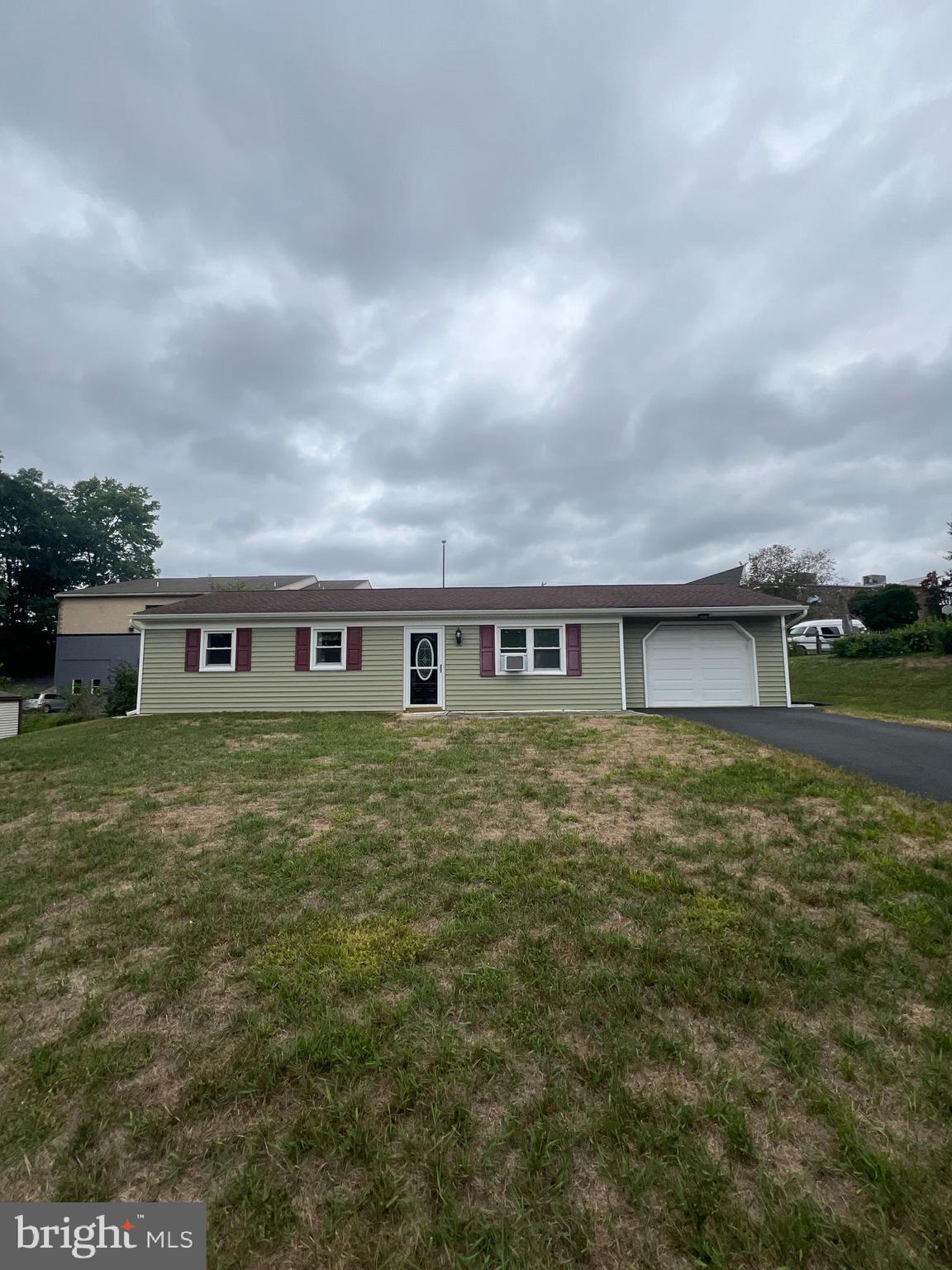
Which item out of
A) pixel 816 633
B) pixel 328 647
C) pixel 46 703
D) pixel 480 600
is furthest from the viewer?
pixel 816 633

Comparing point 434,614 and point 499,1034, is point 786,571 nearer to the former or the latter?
point 434,614

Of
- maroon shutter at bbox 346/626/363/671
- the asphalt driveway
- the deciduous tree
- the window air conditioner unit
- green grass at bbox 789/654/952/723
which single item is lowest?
the asphalt driveway

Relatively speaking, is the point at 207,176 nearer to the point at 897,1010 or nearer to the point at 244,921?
the point at 244,921

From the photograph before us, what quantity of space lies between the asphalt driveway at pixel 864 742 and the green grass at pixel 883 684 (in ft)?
16.9

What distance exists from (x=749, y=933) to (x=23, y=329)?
26.8 metres

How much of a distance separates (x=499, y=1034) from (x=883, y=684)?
2068 centimetres

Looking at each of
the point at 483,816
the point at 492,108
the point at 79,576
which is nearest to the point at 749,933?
the point at 483,816

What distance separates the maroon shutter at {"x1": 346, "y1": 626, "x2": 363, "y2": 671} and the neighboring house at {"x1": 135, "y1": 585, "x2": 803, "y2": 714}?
25 mm

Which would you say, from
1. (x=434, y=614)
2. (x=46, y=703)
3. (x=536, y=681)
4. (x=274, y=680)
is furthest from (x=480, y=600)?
(x=46, y=703)

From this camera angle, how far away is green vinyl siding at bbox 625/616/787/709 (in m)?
13.5

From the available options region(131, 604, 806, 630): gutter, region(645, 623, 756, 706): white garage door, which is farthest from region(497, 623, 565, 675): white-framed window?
region(645, 623, 756, 706): white garage door

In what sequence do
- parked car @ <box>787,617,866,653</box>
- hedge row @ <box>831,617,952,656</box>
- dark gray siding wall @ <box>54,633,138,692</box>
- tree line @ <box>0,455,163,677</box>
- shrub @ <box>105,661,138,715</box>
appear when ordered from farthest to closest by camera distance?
tree line @ <box>0,455,163,677</box>, dark gray siding wall @ <box>54,633,138,692</box>, parked car @ <box>787,617,866,653</box>, hedge row @ <box>831,617,952,656</box>, shrub @ <box>105,661,138,715</box>

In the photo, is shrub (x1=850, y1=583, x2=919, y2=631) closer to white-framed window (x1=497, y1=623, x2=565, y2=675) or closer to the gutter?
the gutter

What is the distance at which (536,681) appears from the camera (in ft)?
43.9
